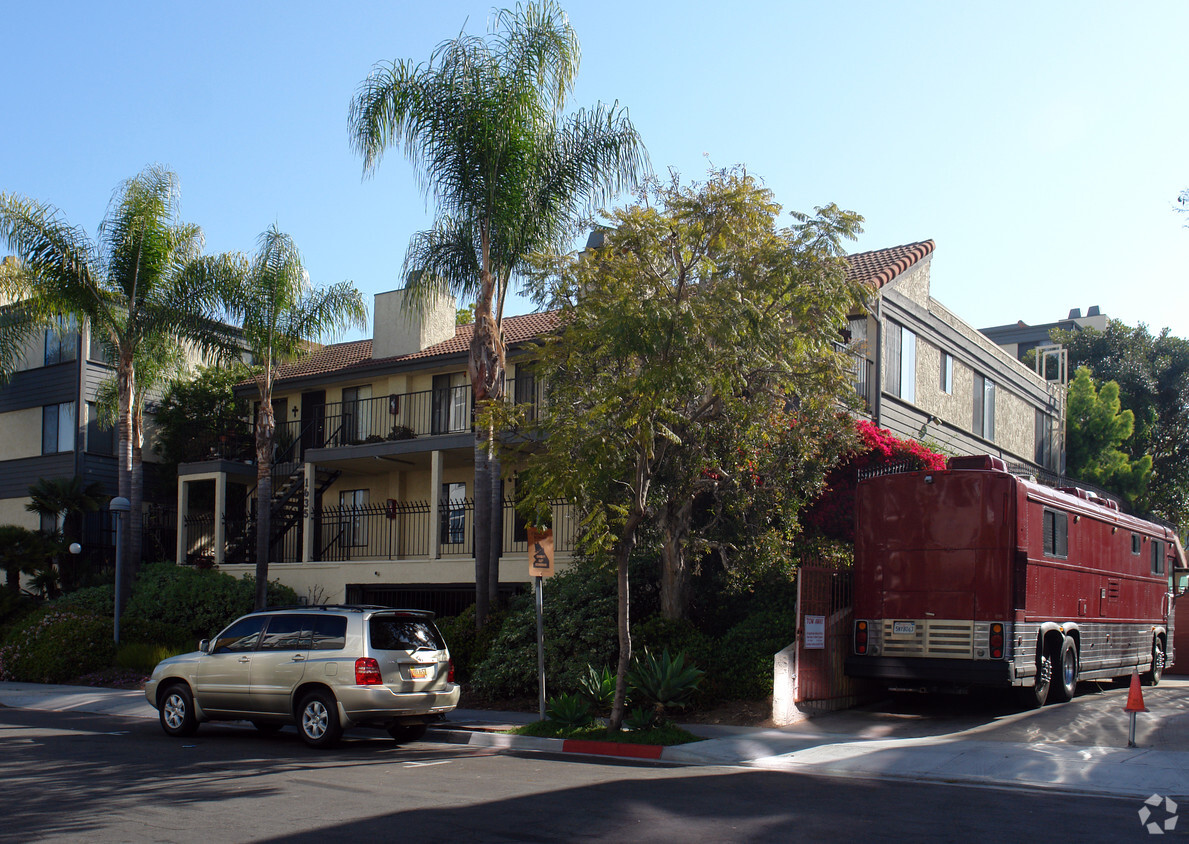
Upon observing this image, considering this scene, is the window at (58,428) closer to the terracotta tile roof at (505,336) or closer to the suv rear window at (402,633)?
the terracotta tile roof at (505,336)

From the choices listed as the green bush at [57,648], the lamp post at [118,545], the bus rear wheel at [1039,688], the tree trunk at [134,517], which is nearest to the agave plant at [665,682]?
the bus rear wheel at [1039,688]

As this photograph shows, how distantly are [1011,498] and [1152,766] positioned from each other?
423 cm

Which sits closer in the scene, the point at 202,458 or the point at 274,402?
the point at 202,458

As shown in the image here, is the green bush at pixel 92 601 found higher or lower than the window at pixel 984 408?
lower

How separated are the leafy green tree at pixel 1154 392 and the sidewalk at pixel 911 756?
30.5 metres

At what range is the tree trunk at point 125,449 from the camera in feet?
75.5

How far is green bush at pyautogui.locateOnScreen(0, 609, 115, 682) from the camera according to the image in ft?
68.7

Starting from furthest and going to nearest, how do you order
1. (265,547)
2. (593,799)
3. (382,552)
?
1. (382,552)
2. (265,547)
3. (593,799)

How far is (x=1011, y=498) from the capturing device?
13.9 meters

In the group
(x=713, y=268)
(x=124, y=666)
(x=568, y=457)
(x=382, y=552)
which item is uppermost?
(x=713, y=268)

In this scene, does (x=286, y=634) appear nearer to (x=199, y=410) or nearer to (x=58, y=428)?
(x=199, y=410)

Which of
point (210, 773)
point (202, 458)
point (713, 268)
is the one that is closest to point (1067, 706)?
point (713, 268)

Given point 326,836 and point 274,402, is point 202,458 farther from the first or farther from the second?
point 326,836

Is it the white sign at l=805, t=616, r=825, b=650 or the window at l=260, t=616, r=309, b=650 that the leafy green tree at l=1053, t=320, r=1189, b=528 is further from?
the window at l=260, t=616, r=309, b=650
